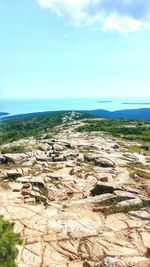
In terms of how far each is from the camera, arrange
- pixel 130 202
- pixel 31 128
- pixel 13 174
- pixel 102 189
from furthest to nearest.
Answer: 1. pixel 31 128
2. pixel 13 174
3. pixel 102 189
4. pixel 130 202

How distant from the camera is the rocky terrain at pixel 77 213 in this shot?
13492mm

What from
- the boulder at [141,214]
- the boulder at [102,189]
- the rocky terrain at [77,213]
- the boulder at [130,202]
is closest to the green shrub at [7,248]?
the rocky terrain at [77,213]

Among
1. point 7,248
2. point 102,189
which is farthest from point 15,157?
point 7,248

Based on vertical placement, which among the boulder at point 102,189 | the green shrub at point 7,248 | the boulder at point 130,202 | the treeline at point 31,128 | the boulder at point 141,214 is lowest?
the treeline at point 31,128

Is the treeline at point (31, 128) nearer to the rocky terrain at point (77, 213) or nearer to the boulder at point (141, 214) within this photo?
the rocky terrain at point (77, 213)

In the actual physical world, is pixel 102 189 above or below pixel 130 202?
above

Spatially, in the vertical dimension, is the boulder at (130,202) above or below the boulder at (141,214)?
above

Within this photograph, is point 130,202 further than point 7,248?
Yes

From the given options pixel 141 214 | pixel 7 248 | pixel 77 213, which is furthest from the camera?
pixel 77 213

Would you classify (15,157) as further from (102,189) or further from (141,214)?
(141,214)

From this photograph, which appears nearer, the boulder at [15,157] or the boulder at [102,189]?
the boulder at [102,189]

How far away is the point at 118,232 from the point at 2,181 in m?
10.8

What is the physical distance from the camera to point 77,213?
58.9 feet

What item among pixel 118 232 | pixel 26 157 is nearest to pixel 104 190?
pixel 118 232
